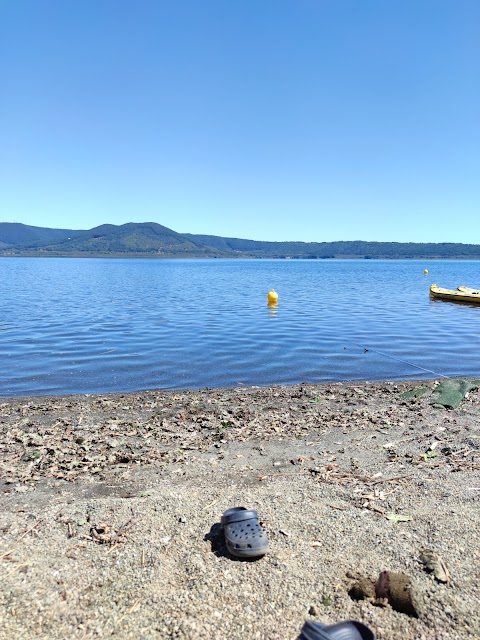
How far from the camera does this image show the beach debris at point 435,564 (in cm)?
411

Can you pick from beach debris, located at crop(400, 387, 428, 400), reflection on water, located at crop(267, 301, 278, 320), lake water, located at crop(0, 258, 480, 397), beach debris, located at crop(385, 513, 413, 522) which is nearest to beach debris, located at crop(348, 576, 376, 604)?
beach debris, located at crop(385, 513, 413, 522)

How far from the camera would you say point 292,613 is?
3.75 m

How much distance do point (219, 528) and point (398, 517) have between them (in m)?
1.91

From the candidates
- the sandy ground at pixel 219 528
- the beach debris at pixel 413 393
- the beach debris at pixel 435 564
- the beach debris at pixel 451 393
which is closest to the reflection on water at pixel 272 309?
the beach debris at pixel 413 393

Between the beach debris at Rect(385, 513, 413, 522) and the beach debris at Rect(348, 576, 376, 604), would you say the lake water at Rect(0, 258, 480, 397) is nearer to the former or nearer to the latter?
the beach debris at Rect(385, 513, 413, 522)

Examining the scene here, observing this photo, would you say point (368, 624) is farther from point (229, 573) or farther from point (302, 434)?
point (302, 434)

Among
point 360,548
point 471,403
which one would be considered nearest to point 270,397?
point 471,403

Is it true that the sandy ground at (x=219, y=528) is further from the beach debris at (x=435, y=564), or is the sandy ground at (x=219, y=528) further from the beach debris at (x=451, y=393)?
the beach debris at (x=451, y=393)

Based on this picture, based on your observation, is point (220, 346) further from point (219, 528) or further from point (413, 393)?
point (219, 528)

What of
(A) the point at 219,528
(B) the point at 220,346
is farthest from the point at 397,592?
(B) the point at 220,346

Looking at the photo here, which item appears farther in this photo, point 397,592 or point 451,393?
point 451,393

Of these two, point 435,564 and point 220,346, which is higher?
point 435,564

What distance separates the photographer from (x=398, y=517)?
5176 mm

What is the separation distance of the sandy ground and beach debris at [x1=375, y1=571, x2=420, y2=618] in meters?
0.06
